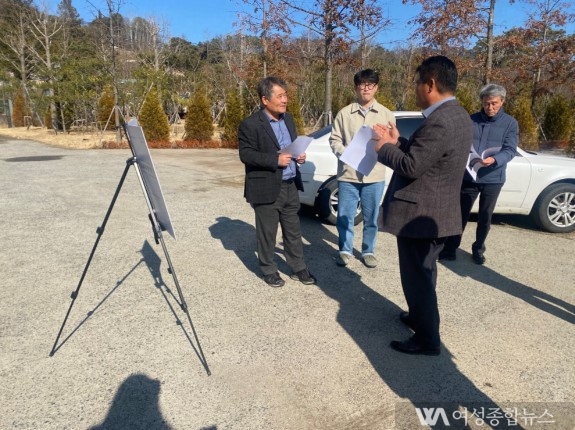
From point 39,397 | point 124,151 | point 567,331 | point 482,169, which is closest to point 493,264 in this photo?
point 482,169

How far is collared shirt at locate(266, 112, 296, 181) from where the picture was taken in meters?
3.73

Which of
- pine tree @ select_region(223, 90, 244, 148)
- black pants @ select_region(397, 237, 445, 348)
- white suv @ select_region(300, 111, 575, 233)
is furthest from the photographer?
pine tree @ select_region(223, 90, 244, 148)

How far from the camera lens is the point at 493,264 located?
14.8 feet

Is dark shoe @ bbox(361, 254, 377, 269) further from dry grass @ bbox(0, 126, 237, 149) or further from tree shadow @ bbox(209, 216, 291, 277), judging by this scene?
dry grass @ bbox(0, 126, 237, 149)

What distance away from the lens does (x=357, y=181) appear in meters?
4.18

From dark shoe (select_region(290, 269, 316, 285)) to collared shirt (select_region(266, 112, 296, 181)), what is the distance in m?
0.90

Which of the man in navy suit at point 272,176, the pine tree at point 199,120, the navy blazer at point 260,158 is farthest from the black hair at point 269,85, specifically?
the pine tree at point 199,120

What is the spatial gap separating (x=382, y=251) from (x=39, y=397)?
3561 mm

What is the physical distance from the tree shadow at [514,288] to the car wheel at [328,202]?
65.2 inches

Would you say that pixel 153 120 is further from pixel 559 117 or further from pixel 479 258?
pixel 559 117

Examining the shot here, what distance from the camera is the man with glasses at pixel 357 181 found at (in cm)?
414

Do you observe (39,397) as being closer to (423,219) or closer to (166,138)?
(423,219)

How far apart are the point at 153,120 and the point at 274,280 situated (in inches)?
552

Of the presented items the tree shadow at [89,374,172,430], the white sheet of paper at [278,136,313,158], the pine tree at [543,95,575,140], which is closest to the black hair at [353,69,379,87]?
the white sheet of paper at [278,136,313,158]
